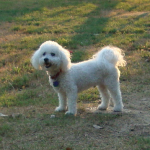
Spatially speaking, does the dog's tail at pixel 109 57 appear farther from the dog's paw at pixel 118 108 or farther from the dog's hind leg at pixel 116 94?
the dog's paw at pixel 118 108

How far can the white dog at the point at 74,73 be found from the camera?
531cm

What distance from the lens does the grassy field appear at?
4621 mm

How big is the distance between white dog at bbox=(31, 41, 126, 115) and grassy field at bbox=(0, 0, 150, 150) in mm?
291

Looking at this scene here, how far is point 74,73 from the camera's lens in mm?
5566

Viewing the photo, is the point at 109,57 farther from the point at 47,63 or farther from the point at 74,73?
the point at 47,63

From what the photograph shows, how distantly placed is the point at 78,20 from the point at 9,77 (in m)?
6.83

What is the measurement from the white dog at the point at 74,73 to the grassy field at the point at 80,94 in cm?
29

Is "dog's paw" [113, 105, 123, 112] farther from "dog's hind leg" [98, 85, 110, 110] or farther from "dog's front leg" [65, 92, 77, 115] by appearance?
"dog's front leg" [65, 92, 77, 115]

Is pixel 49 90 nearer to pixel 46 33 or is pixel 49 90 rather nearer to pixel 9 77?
pixel 9 77

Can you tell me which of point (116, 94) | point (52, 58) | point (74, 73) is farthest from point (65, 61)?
point (116, 94)

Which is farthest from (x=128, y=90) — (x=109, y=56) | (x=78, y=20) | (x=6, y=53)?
(x=78, y=20)

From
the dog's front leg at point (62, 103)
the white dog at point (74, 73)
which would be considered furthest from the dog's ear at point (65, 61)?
the dog's front leg at point (62, 103)

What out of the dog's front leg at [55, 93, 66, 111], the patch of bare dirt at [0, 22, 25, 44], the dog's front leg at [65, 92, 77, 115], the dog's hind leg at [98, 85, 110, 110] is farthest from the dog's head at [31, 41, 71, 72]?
the patch of bare dirt at [0, 22, 25, 44]

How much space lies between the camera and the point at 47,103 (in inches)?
246
